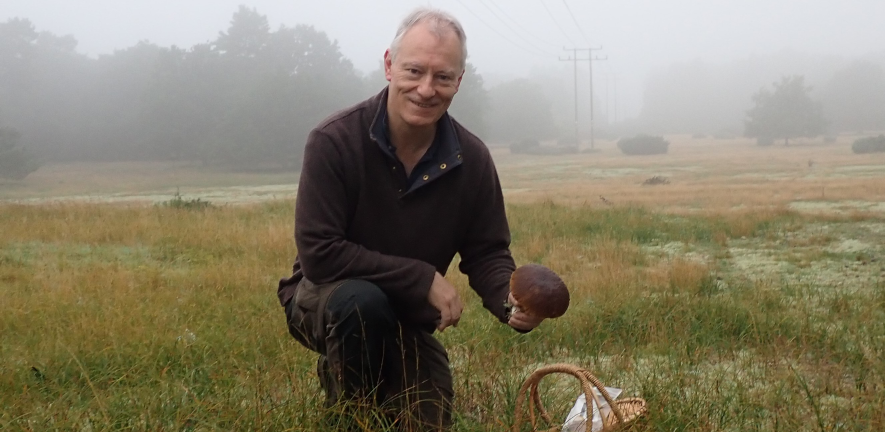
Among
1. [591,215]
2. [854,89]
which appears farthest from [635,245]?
[854,89]

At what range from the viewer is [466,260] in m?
2.88

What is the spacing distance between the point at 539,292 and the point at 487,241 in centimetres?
57

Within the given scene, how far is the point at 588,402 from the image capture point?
90.4 inches

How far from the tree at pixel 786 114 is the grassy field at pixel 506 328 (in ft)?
176

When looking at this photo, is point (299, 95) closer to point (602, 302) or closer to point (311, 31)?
point (311, 31)

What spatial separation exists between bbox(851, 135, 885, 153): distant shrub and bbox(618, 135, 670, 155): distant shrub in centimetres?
1724

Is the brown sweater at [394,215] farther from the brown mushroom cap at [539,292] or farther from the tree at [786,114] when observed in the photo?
the tree at [786,114]

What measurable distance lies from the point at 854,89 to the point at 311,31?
170ft

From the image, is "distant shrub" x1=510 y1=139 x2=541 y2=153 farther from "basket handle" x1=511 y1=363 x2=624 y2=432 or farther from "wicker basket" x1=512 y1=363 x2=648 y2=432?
"basket handle" x1=511 y1=363 x2=624 y2=432

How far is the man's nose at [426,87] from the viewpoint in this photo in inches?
96.8

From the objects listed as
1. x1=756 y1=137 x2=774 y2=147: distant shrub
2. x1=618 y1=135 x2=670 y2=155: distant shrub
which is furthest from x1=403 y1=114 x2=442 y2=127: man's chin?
x1=756 y1=137 x2=774 y2=147: distant shrub

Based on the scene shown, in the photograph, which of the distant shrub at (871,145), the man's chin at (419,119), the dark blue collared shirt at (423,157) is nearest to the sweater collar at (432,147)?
the dark blue collared shirt at (423,157)

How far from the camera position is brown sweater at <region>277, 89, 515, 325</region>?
8.16 ft

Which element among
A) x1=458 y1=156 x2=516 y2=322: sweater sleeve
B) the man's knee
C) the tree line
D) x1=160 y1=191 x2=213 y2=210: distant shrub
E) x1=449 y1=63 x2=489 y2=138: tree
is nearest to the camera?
the man's knee
